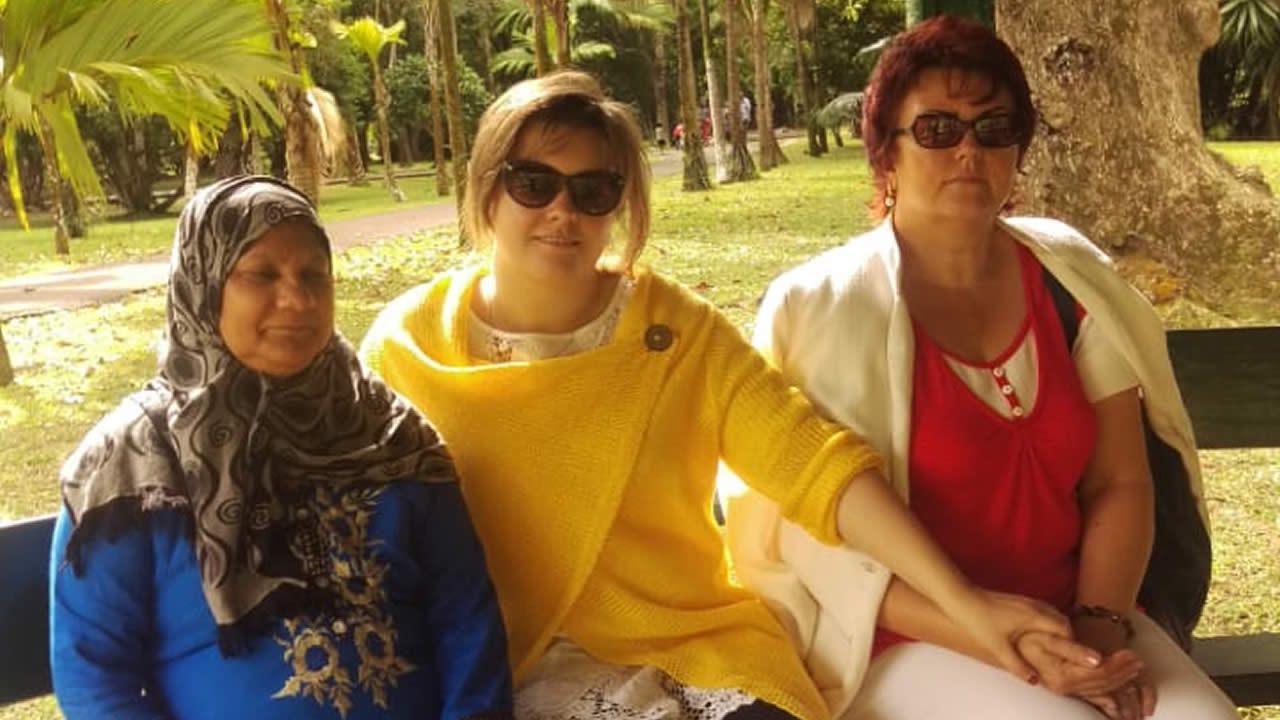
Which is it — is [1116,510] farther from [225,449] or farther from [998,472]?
[225,449]

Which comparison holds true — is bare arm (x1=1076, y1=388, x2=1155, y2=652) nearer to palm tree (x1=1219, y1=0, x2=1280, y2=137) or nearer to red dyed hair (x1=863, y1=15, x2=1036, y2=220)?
red dyed hair (x1=863, y1=15, x2=1036, y2=220)

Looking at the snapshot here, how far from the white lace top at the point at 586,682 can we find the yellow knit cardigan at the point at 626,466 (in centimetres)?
2

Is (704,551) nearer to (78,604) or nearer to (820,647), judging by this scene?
(820,647)

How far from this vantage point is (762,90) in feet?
40.3

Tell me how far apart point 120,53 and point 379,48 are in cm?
354

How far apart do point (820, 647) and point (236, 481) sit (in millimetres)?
925

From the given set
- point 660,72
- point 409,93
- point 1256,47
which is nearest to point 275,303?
point 409,93

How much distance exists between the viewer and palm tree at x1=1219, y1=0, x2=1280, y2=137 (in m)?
8.14

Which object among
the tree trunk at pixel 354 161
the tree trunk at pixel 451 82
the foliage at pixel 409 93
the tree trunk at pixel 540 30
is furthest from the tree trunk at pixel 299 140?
the foliage at pixel 409 93

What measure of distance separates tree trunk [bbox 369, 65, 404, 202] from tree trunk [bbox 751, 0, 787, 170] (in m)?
5.19

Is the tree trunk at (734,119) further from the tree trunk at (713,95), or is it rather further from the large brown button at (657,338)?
the large brown button at (657,338)

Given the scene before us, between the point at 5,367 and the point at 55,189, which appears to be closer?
the point at 55,189

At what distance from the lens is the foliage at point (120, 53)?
2553 mm

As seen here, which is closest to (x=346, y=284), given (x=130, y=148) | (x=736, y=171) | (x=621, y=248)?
(x=130, y=148)
